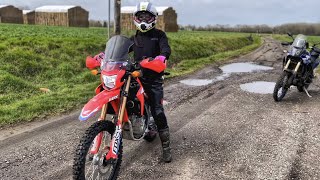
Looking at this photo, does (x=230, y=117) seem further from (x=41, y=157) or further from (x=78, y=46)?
(x=78, y=46)

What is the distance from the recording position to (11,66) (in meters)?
11.2

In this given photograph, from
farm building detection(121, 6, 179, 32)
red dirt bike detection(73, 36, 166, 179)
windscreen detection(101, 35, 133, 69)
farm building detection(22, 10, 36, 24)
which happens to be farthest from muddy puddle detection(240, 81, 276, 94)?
farm building detection(22, 10, 36, 24)

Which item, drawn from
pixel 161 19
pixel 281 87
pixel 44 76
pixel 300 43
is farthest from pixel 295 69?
pixel 161 19

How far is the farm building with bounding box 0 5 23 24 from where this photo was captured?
179 ft

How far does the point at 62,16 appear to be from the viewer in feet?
168

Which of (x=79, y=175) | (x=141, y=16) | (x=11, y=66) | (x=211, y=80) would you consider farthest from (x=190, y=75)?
(x=79, y=175)

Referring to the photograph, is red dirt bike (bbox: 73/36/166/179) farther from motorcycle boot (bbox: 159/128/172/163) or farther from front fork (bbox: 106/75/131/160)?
motorcycle boot (bbox: 159/128/172/163)

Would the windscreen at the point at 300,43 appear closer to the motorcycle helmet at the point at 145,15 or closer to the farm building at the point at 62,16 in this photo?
the motorcycle helmet at the point at 145,15

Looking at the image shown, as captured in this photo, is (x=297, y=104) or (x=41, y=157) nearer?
(x=41, y=157)

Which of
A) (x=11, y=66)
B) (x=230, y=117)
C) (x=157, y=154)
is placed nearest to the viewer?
(x=157, y=154)

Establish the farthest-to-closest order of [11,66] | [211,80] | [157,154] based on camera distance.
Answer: [211,80] < [11,66] < [157,154]

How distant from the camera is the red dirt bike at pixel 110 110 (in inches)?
159

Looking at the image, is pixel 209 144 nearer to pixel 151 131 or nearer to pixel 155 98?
pixel 151 131

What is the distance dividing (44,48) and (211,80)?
662 centimetres
